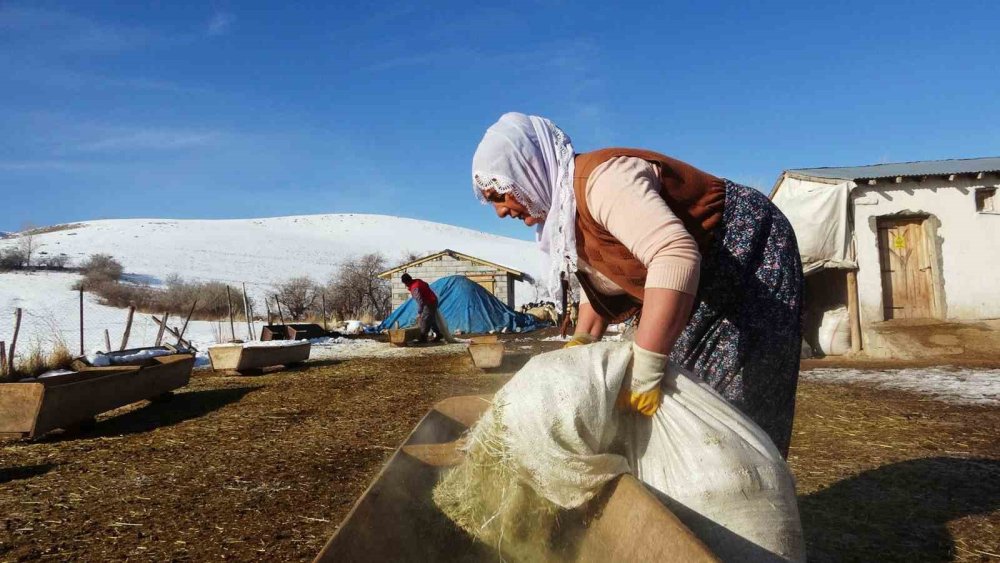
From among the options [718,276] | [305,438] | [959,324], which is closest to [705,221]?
[718,276]

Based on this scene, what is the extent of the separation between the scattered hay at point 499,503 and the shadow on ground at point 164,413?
505 cm

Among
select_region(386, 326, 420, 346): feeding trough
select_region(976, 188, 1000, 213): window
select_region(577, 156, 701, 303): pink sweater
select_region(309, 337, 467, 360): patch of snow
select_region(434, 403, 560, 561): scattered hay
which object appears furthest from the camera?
select_region(386, 326, 420, 346): feeding trough

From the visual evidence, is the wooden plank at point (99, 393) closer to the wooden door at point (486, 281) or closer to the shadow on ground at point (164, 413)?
the shadow on ground at point (164, 413)

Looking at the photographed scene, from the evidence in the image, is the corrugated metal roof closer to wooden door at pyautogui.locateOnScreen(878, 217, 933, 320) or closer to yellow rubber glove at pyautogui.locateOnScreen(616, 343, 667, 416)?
wooden door at pyautogui.locateOnScreen(878, 217, 933, 320)

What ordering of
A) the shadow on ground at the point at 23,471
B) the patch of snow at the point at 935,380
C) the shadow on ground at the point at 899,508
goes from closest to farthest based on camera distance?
the shadow on ground at the point at 899,508
the shadow on ground at the point at 23,471
the patch of snow at the point at 935,380

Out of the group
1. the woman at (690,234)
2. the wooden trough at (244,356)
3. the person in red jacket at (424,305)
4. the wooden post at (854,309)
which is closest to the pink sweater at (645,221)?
the woman at (690,234)

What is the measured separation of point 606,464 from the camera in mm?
1506

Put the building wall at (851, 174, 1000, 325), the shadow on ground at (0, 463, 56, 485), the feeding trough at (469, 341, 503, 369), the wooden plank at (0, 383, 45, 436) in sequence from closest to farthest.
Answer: the shadow on ground at (0, 463, 56, 485), the wooden plank at (0, 383, 45, 436), the feeding trough at (469, 341, 503, 369), the building wall at (851, 174, 1000, 325)

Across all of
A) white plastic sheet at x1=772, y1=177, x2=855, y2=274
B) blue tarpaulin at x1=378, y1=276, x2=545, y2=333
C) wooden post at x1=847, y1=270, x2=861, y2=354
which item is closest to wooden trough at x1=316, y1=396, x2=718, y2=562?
white plastic sheet at x1=772, y1=177, x2=855, y2=274

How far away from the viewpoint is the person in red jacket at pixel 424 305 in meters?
14.9

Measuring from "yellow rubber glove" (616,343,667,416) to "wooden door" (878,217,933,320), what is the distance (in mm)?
11483

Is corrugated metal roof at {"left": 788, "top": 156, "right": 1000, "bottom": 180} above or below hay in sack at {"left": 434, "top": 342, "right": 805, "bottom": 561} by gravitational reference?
above

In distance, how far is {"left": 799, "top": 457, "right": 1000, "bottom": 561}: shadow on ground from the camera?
2643 millimetres

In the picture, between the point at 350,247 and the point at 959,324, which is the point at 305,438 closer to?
the point at 959,324
